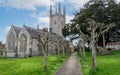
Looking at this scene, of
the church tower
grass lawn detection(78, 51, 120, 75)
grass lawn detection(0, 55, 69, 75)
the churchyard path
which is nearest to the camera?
grass lawn detection(78, 51, 120, 75)

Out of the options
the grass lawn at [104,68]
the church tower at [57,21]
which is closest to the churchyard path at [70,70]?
the grass lawn at [104,68]

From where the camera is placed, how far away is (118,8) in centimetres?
6606

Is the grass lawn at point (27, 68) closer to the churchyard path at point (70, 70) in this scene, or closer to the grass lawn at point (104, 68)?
the churchyard path at point (70, 70)

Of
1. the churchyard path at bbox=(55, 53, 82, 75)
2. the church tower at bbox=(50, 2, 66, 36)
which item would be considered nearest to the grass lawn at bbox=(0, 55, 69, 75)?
the churchyard path at bbox=(55, 53, 82, 75)

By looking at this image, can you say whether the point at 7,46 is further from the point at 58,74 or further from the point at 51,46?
the point at 58,74

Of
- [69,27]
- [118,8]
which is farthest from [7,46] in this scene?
[118,8]

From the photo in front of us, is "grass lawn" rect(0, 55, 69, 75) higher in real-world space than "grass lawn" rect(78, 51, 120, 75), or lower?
lower

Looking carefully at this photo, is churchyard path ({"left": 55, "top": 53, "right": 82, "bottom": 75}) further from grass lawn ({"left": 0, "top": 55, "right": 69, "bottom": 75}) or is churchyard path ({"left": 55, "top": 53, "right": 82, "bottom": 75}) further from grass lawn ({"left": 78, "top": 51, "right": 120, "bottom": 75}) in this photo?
grass lawn ({"left": 0, "top": 55, "right": 69, "bottom": 75})

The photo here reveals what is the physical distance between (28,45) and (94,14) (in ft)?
103

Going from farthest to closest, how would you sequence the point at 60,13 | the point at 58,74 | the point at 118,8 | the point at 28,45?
the point at 60,13
the point at 28,45
the point at 118,8
the point at 58,74

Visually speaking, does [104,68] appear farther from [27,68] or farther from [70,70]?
[27,68]

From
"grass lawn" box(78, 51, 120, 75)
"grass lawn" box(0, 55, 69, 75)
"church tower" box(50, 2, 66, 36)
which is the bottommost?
"grass lawn" box(0, 55, 69, 75)

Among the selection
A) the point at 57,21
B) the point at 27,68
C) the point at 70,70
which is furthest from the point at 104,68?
the point at 57,21

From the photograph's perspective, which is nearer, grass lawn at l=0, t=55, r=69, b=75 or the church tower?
grass lawn at l=0, t=55, r=69, b=75
